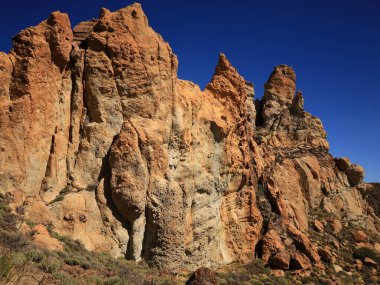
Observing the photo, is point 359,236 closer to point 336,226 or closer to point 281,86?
point 336,226

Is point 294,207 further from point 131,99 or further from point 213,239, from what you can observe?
point 131,99

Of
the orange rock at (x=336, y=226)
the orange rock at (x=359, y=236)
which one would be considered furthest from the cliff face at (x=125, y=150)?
the orange rock at (x=359, y=236)

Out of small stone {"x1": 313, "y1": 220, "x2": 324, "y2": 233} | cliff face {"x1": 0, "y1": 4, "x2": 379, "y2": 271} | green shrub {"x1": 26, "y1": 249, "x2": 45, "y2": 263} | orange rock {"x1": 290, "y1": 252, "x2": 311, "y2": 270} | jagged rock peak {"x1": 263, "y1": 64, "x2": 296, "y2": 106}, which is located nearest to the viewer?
green shrub {"x1": 26, "y1": 249, "x2": 45, "y2": 263}

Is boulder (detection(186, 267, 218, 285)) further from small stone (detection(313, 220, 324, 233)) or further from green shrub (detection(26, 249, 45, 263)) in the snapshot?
small stone (detection(313, 220, 324, 233))

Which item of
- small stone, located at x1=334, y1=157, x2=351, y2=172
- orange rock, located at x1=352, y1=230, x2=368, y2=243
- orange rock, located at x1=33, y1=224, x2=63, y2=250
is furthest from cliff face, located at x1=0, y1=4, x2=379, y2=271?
small stone, located at x1=334, y1=157, x2=351, y2=172

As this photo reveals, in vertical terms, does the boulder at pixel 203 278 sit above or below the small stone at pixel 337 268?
below

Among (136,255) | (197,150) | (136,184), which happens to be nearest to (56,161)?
(136,184)

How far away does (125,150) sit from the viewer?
18.7 m

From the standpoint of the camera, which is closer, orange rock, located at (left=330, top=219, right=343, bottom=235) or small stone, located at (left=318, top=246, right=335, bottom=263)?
small stone, located at (left=318, top=246, right=335, bottom=263)

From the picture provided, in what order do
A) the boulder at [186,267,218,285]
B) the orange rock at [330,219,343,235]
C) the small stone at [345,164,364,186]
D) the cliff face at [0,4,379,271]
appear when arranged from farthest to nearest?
the small stone at [345,164,364,186] → the orange rock at [330,219,343,235] → the cliff face at [0,4,379,271] → the boulder at [186,267,218,285]

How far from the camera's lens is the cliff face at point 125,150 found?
1720cm

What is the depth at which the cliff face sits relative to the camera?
56.4ft

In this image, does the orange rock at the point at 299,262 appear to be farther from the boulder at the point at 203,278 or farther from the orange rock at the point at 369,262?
the boulder at the point at 203,278

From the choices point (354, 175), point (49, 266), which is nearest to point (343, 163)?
point (354, 175)
